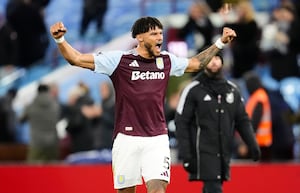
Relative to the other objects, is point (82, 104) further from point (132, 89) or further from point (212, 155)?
point (132, 89)

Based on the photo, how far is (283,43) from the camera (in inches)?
647

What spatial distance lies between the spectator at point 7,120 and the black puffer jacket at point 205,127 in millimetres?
6413

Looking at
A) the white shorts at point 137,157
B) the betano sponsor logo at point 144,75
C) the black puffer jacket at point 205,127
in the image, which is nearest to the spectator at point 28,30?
the black puffer jacket at point 205,127

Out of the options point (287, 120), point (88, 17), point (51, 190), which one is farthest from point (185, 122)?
point (88, 17)

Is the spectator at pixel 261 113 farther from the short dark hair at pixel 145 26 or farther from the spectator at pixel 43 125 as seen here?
the short dark hair at pixel 145 26

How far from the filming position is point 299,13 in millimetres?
16516

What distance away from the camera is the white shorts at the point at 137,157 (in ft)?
31.8

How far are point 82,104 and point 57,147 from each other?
80cm

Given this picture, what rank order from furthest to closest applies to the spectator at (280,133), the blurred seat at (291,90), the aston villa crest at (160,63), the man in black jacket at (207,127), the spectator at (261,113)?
the blurred seat at (291,90) → the spectator at (280,133) → the spectator at (261,113) → the man in black jacket at (207,127) → the aston villa crest at (160,63)

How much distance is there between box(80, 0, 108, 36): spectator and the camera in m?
18.0

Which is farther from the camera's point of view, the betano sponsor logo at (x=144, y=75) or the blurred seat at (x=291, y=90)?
the blurred seat at (x=291, y=90)

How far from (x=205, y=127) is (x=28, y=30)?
7.12 meters

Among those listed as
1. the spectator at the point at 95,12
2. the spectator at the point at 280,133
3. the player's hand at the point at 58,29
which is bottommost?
the spectator at the point at 280,133

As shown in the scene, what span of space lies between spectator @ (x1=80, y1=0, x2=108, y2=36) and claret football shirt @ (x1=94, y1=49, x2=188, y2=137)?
823cm
